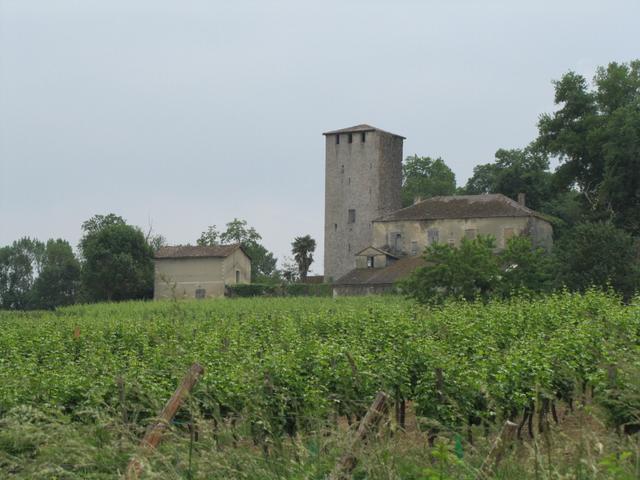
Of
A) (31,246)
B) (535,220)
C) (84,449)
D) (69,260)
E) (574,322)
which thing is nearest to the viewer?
(84,449)

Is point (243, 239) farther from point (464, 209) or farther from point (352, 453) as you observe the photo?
point (352, 453)

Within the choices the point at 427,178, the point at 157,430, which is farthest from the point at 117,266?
the point at 157,430

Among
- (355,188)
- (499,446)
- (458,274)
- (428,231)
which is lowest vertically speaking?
(499,446)

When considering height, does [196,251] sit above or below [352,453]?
above

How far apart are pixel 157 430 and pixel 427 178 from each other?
80.0 metres

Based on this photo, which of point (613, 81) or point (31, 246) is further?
point (31, 246)

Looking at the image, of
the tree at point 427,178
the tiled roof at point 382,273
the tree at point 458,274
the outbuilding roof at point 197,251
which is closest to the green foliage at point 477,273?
the tree at point 458,274

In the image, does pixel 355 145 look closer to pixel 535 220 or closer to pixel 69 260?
pixel 535 220

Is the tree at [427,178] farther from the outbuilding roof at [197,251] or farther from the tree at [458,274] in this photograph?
the tree at [458,274]

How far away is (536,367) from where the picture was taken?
12.9 metres

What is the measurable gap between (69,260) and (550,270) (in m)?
61.2

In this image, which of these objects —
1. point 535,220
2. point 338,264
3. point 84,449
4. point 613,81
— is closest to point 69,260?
point 338,264

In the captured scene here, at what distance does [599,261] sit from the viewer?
37062 millimetres

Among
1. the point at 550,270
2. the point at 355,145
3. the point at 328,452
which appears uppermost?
the point at 355,145
